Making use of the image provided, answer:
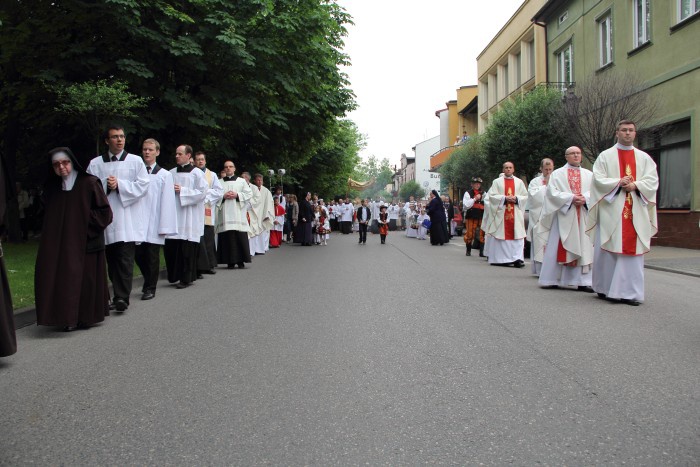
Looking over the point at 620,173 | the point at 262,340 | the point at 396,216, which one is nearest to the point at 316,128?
the point at 620,173

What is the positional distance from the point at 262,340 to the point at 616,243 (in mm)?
4711

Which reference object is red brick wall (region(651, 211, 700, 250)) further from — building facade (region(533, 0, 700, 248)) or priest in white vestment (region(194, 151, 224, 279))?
priest in white vestment (region(194, 151, 224, 279))

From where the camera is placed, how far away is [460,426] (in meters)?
3.68

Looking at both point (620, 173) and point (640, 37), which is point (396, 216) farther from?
point (620, 173)

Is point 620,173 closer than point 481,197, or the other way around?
point 620,173

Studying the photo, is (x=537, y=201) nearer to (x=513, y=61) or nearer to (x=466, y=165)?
(x=466, y=165)

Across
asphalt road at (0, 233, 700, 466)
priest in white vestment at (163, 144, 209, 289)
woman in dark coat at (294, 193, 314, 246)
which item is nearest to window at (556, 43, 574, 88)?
woman in dark coat at (294, 193, 314, 246)

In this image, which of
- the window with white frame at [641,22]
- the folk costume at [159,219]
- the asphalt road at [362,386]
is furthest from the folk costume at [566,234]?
the window with white frame at [641,22]

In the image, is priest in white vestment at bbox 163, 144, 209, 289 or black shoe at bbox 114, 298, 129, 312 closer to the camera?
black shoe at bbox 114, 298, 129, 312

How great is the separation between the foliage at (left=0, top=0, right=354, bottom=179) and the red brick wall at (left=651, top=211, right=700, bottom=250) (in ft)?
35.1

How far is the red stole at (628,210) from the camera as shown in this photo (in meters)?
8.34

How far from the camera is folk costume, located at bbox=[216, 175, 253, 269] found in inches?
533

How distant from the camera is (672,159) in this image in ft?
64.2

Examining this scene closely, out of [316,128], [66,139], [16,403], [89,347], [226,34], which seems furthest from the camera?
[316,128]
